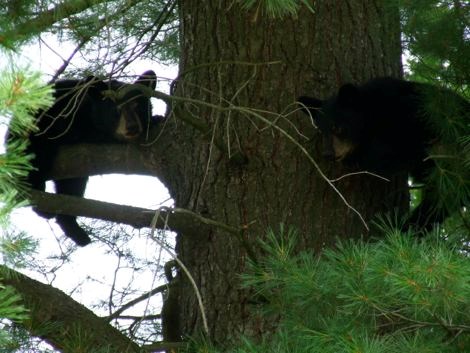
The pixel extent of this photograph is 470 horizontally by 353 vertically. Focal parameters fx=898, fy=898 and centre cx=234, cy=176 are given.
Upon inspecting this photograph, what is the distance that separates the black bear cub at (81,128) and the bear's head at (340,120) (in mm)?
1168

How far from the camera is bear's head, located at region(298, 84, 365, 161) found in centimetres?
469

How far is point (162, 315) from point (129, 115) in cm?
163

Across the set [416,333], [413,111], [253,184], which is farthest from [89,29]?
[416,333]

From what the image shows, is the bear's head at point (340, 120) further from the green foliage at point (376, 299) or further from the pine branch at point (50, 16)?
the green foliage at point (376, 299)

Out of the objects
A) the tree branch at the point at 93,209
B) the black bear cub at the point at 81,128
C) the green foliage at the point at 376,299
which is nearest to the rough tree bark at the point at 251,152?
the tree branch at the point at 93,209

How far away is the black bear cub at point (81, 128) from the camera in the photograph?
5621 mm

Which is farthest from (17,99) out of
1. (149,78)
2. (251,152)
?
(251,152)

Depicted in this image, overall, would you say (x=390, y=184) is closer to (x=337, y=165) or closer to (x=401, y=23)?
(x=337, y=165)

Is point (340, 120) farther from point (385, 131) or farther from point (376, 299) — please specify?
point (376, 299)

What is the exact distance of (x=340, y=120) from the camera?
16.3ft

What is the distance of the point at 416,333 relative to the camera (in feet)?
9.64

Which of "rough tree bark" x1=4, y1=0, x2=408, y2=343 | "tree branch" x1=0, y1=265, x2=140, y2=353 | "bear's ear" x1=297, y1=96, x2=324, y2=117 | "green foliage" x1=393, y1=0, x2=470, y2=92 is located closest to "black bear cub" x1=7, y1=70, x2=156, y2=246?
"rough tree bark" x1=4, y1=0, x2=408, y2=343

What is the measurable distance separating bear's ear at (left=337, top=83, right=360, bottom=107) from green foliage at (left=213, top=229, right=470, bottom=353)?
5.39ft

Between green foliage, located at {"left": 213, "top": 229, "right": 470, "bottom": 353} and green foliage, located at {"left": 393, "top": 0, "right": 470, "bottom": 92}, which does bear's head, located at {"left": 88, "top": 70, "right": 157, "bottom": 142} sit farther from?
green foliage, located at {"left": 213, "top": 229, "right": 470, "bottom": 353}
